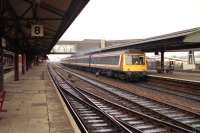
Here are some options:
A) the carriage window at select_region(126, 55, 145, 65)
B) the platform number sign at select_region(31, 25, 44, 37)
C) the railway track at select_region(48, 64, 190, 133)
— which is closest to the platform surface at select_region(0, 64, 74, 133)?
the railway track at select_region(48, 64, 190, 133)

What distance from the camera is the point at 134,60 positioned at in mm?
27625

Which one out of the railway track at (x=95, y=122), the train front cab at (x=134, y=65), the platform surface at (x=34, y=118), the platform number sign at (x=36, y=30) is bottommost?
the railway track at (x=95, y=122)

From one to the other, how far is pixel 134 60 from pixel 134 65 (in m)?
0.42

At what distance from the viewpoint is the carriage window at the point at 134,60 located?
2735cm

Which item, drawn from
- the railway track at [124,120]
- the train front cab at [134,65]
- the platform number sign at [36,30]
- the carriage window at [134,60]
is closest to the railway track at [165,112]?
the railway track at [124,120]

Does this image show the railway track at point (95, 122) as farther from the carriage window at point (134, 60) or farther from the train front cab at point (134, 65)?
the carriage window at point (134, 60)

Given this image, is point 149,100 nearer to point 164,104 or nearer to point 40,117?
point 164,104

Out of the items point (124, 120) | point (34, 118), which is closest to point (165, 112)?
point (124, 120)

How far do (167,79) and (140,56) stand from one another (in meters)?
3.38

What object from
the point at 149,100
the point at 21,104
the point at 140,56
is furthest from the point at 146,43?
the point at 21,104

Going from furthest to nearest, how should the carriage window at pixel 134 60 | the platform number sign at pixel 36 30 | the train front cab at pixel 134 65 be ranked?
the carriage window at pixel 134 60 → the train front cab at pixel 134 65 → the platform number sign at pixel 36 30

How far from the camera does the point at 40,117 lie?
10.8m

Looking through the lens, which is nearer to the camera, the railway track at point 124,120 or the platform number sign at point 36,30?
the railway track at point 124,120

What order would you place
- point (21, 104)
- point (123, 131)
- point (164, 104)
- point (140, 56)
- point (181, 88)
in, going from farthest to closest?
point (140, 56) < point (181, 88) < point (164, 104) < point (21, 104) < point (123, 131)
